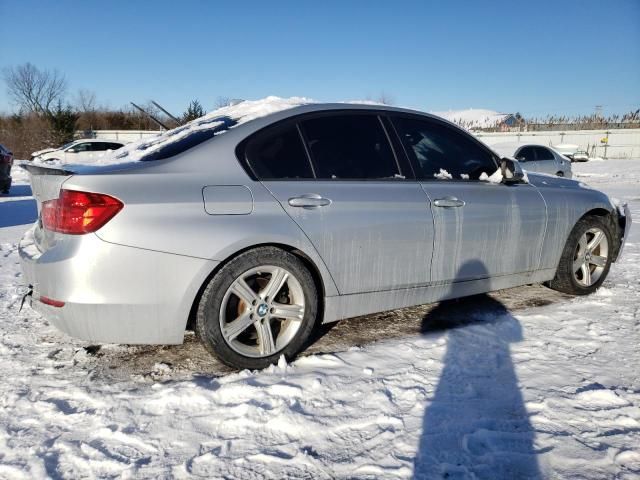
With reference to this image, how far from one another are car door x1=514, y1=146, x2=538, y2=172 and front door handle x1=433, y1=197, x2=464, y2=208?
1245cm

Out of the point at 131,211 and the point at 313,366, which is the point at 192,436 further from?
the point at 131,211

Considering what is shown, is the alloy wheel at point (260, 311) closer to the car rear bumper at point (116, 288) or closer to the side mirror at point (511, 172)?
the car rear bumper at point (116, 288)

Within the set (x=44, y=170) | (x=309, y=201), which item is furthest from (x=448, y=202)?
(x=44, y=170)

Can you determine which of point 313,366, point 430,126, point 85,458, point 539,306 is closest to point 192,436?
point 85,458

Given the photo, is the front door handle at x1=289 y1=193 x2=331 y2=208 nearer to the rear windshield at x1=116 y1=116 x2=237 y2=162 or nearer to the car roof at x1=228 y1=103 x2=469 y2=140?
the car roof at x1=228 y1=103 x2=469 y2=140

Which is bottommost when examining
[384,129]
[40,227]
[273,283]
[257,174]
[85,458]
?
[85,458]

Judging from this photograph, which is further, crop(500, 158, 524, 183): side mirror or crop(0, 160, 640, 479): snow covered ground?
crop(500, 158, 524, 183): side mirror

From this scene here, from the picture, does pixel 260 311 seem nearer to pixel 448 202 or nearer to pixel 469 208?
pixel 448 202

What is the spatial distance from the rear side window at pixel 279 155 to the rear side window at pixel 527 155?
13.5 meters

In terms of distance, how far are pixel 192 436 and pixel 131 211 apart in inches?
44.1

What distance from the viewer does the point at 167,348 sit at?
3072mm

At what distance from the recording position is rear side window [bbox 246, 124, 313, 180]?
2727 millimetres

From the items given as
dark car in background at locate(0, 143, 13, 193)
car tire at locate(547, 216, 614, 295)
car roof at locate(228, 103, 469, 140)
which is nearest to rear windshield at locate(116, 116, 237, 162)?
car roof at locate(228, 103, 469, 140)

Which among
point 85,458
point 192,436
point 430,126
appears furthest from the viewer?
point 430,126
